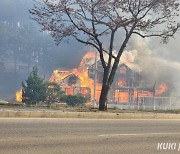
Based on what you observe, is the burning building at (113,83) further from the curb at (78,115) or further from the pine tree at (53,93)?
the curb at (78,115)

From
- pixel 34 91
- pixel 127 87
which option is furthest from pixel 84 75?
pixel 34 91

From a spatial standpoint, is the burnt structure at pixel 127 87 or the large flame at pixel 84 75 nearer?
the large flame at pixel 84 75

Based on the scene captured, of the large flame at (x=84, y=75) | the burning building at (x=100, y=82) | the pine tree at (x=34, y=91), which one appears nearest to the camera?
the pine tree at (x=34, y=91)

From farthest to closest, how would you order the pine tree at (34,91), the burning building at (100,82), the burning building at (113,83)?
1. the burning building at (113,83)
2. the burning building at (100,82)
3. the pine tree at (34,91)

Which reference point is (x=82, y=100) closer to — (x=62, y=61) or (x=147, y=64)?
(x=147, y=64)

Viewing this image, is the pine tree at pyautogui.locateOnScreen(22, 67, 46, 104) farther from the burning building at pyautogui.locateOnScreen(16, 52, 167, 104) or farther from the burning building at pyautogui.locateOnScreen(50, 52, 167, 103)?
the burning building at pyautogui.locateOnScreen(16, 52, 167, 104)

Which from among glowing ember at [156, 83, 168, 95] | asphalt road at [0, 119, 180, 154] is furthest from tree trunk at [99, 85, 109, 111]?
glowing ember at [156, 83, 168, 95]

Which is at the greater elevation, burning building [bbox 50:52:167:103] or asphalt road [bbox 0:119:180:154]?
burning building [bbox 50:52:167:103]

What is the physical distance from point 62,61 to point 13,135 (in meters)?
78.8

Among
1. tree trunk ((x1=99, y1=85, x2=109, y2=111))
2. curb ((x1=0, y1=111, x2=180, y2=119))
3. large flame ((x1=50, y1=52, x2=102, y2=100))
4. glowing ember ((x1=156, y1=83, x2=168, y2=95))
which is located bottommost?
curb ((x1=0, y1=111, x2=180, y2=119))

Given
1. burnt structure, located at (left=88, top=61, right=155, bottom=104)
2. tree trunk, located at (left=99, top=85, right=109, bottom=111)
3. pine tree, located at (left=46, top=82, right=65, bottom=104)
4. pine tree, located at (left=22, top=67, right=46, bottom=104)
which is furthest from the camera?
burnt structure, located at (left=88, top=61, right=155, bottom=104)

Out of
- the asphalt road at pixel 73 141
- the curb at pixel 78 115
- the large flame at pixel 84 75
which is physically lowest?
the asphalt road at pixel 73 141

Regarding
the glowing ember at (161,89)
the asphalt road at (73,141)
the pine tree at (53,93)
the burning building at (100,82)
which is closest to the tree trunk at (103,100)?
the asphalt road at (73,141)

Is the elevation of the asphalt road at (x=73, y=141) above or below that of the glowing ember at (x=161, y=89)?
below
